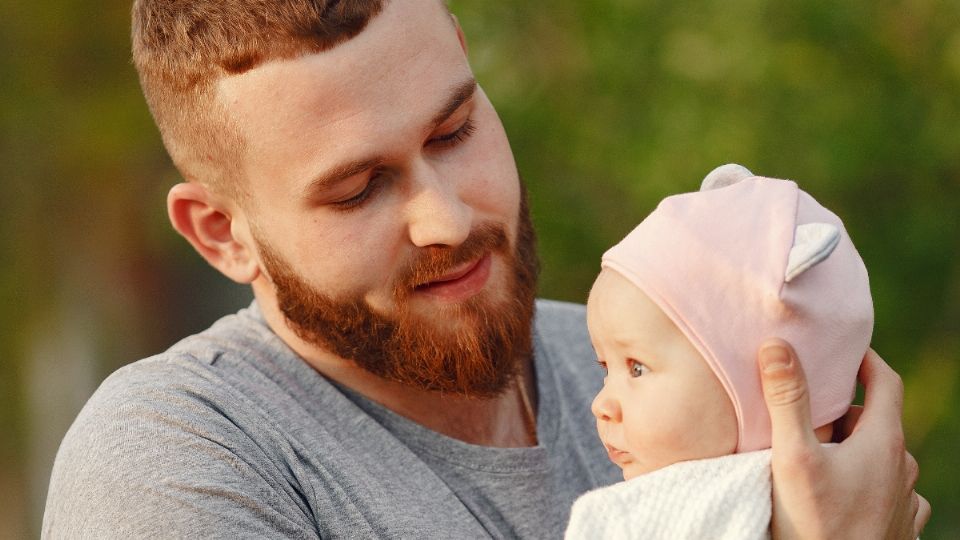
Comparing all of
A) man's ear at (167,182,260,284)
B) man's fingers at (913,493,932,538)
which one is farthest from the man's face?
man's fingers at (913,493,932,538)

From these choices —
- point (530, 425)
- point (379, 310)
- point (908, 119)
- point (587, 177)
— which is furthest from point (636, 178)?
point (379, 310)

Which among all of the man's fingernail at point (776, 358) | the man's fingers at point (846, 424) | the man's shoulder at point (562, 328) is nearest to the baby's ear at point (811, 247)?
the man's fingernail at point (776, 358)

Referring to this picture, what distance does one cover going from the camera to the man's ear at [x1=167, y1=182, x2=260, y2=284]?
9.32 ft

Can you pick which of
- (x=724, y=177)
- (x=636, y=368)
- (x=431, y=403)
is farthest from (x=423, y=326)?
(x=724, y=177)

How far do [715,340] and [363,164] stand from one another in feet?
2.76

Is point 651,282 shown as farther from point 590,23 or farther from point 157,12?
point 590,23

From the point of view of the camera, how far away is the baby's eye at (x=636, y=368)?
217cm

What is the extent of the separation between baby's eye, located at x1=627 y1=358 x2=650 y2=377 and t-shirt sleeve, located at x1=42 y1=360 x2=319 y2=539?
2.18ft

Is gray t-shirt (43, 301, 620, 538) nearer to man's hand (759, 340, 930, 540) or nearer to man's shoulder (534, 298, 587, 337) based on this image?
man's shoulder (534, 298, 587, 337)

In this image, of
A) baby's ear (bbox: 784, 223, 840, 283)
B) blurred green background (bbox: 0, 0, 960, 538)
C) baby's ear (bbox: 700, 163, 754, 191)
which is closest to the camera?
baby's ear (bbox: 784, 223, 840, 283)

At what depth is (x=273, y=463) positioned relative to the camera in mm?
2344

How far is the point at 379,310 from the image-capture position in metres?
2.63

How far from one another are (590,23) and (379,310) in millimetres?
2995

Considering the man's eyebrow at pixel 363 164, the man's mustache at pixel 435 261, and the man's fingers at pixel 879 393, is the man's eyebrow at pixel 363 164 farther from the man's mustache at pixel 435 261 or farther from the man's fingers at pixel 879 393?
the man's fingers at pixel 879 393
